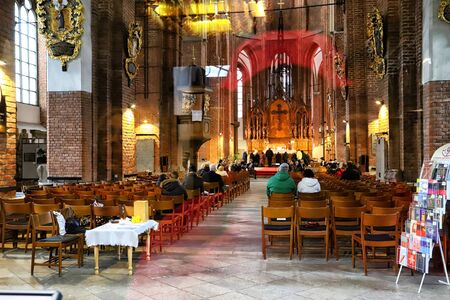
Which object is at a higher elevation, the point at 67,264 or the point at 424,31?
the point at 424,31

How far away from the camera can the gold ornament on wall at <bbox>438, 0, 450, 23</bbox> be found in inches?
424

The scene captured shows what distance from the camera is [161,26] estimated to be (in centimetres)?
2225

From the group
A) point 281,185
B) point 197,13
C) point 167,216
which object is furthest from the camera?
point 197,13

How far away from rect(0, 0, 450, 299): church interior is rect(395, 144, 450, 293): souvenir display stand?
0.83 feet

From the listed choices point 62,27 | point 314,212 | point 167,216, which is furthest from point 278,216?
point 62,27

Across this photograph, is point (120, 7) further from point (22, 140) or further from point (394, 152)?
point (394, 152)

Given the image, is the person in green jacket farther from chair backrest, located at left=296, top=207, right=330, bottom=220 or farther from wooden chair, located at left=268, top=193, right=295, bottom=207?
chair backrest, located at left=296, top=207, right=330, bottom=220

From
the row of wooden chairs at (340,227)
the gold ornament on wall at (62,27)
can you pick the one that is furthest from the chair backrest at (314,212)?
the gold ornament on wall at (62,27)

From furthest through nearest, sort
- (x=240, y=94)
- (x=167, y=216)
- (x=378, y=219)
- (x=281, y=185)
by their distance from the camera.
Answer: (x=240, y=94) < (x=281, y=185) < (x=167, y=216) < (x=378, y=219)

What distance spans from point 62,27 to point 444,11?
10.0 metres

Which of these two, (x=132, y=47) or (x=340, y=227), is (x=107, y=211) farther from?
(x=132, y=47)

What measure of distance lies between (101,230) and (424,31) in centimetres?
→ 930

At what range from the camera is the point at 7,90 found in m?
12.1

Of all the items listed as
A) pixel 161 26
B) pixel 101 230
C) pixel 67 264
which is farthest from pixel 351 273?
pixel 161 26
